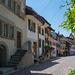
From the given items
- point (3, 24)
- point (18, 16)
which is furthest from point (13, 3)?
point (3, 24)

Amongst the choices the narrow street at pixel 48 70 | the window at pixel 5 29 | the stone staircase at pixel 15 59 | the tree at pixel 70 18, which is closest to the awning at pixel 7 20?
the window at pixel 5 29

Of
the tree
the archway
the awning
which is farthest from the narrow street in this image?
the tree

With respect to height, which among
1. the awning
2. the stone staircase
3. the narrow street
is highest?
the awning

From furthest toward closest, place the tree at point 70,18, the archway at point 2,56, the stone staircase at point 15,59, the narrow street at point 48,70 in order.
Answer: the archway at point 2,56
the stone staircase at point 15,59
the narrow street at point 48,70
the tree at point 70,18

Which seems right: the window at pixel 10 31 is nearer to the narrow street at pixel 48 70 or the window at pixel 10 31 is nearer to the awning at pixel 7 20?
the awning at pixel 7 20

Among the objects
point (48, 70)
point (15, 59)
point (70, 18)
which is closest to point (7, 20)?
point (15, 59)

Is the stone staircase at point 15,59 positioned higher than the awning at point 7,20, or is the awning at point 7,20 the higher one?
the awning at point 7,20

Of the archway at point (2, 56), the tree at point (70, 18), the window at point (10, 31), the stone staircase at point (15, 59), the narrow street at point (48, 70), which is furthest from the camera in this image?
the window at point (10, 31)

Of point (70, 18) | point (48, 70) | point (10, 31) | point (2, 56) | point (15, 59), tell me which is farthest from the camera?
point (10, 31)

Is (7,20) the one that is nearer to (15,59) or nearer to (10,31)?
(10,31)

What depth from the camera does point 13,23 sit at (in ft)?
44.0

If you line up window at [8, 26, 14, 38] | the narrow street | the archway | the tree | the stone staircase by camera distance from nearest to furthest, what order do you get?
the tree < the narrow street < the stone staircase < the archway < window at [8, 26, 14, 38]

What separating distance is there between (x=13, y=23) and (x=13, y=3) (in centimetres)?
227

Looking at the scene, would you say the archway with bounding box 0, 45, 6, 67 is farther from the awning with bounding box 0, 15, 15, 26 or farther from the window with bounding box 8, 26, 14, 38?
the awning with bounding box 0, 15, 15, 26
